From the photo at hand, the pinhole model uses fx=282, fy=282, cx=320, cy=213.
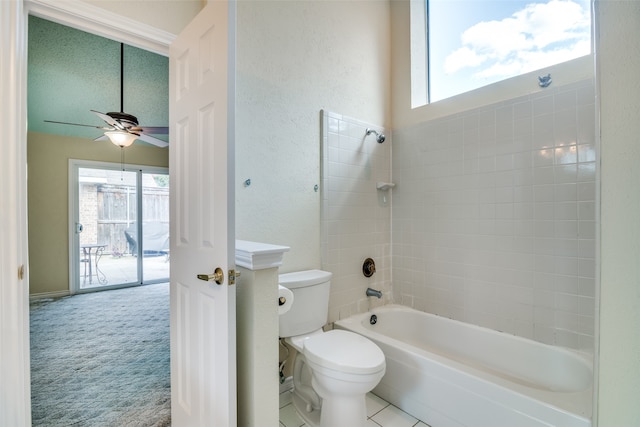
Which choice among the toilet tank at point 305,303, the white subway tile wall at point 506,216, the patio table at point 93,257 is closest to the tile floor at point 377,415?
the toilet tank at point 305,303

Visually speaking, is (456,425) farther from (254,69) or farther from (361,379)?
(254,69)

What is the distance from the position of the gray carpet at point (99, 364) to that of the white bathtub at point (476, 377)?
4.43 ft

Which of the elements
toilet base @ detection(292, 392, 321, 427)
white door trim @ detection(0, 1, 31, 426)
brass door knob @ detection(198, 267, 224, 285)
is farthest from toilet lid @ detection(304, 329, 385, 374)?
white door trim @ detection(0, 1, 31, 426)

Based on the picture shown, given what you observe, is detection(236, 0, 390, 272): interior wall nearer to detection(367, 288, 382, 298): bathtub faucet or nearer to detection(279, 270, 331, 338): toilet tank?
detection(279, 270, 331, 338): toilet tank

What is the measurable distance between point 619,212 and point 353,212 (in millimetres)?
1591

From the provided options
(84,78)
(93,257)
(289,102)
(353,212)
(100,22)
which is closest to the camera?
(100,22)

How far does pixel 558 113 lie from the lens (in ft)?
5.77

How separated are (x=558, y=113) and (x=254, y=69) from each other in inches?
75.5

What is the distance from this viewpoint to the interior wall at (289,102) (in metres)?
1.74

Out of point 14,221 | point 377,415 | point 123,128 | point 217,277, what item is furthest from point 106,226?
point 377,415

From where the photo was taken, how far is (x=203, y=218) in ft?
3.79

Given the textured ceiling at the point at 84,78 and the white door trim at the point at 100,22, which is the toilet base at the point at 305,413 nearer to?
the white door trim at the point at 100,22

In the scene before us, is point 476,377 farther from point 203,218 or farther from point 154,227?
point 154,227

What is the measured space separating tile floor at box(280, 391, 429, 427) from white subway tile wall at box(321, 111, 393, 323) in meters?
0.58
